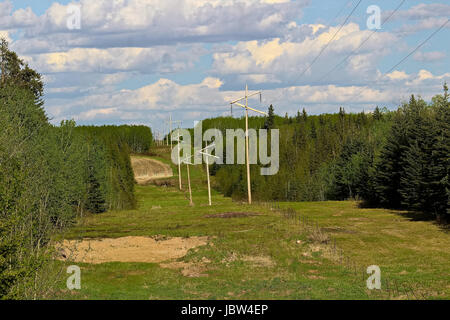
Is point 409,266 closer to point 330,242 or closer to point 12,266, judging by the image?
point 330,242

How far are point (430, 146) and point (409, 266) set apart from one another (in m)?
32.0

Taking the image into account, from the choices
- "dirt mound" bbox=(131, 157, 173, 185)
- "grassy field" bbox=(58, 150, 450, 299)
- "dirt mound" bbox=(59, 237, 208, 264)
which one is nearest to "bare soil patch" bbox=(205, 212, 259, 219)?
"grassy field" bbox=(58, 150, 450, 299)

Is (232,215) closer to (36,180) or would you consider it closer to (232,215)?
(232,215)

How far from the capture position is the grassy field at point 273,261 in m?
29.5

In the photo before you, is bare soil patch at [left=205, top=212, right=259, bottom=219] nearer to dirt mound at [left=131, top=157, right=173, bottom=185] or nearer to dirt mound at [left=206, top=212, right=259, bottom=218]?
dirt mound at [left=206, top=212, right=259, bottom=218]

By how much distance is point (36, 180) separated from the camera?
30391 millimetres

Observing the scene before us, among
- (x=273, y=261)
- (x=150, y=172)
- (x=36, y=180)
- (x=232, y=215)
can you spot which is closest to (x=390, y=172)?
(x=232, y=215)

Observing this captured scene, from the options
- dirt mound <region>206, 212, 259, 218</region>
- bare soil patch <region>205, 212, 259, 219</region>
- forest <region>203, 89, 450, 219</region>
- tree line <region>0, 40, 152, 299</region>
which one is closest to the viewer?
tree line <region>0, 40, 152, 299</region>

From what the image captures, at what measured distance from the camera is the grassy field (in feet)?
96.7

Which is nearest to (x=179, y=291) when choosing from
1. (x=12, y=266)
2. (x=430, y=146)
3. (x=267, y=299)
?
(x=267, y=299)

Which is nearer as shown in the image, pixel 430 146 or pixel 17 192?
pixel 17 192

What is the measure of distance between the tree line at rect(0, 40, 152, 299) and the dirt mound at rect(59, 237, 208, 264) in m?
3.09

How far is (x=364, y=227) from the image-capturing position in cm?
5684
